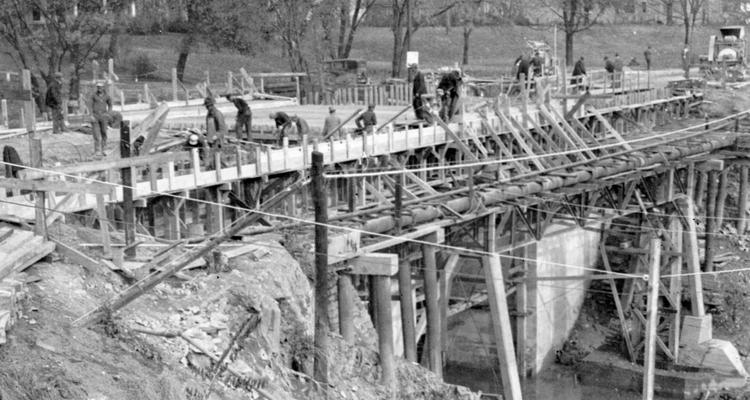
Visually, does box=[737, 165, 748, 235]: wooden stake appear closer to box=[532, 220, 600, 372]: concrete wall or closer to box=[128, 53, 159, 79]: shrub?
box=[532, 220, 600, 372]: concrete wall

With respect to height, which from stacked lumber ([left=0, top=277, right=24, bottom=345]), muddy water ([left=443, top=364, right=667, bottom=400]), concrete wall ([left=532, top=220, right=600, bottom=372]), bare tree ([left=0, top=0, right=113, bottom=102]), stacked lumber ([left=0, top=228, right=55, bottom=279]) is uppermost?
bare tree ([left=0, top=0, right=113, bottom=102])

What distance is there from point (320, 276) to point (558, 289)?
1845 centimetres

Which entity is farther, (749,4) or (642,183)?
(749,4)

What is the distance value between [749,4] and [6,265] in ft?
260

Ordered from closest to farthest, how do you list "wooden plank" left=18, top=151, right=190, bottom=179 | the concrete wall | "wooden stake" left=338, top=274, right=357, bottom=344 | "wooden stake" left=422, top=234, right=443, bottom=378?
"wooden plank" left=18, top=151, right=190, bottom=179
"wooden stake" left=338, top=274, right=357, bottom=344
"wooden stake" left=422, top=234, right=443, bottom=378
the concrete wall

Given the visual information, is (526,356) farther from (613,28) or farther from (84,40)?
(613,28)

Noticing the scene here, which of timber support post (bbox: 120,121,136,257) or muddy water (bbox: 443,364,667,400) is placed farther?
muddy water (bbox: 443,364,667,400)

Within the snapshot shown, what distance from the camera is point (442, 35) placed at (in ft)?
244

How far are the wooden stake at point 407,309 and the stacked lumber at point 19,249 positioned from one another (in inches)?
280

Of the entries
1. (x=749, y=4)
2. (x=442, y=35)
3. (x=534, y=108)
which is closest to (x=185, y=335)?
(x=534, y=108)

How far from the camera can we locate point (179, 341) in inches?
540

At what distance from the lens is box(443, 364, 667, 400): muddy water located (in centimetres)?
3034

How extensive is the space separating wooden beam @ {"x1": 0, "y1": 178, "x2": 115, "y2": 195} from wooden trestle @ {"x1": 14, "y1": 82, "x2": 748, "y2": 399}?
0.49 meters

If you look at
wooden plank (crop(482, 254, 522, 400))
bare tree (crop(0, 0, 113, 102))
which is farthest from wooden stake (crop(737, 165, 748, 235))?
bare tree (crop(0, 0, 113, 102))
